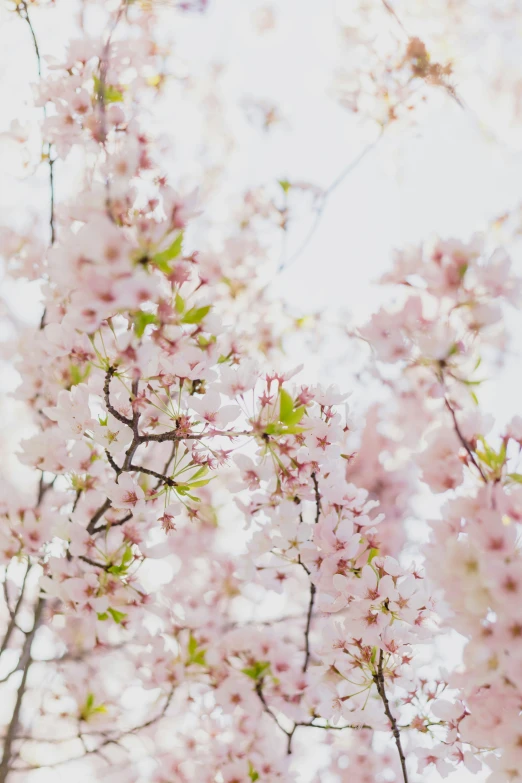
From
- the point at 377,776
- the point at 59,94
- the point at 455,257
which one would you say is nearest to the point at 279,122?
the point at 59,94

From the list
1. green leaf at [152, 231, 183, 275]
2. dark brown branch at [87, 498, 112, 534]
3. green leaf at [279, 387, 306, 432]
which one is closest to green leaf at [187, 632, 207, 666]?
dark brown branch at [87, 498, 112, 534]

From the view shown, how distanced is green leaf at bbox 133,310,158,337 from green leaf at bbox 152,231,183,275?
87 millimetres

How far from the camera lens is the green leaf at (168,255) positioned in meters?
0.83

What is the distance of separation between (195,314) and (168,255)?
15 centimetres

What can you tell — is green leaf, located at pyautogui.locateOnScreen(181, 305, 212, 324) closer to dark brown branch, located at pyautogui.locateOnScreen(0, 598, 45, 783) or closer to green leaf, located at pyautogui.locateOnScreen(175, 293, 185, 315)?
green leaf, located at pyautogui.locateOnScreen(175, 293, 185, 315)

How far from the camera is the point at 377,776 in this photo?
204 centimetres

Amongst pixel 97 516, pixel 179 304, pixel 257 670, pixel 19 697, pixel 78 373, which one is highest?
pixel 78 373

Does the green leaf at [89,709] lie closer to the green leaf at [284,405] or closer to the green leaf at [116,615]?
the green leaf at [116,615]

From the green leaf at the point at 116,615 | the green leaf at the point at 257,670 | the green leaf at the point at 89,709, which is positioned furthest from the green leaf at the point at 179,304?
the green leaf at the point at 89,709

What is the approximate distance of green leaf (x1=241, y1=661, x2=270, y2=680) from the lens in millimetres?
1651

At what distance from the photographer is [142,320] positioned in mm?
899

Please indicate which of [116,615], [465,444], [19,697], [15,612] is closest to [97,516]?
[116,615]

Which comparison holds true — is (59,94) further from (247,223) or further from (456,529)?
(247,223)

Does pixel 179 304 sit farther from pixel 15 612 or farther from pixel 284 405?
pixel 15 612
